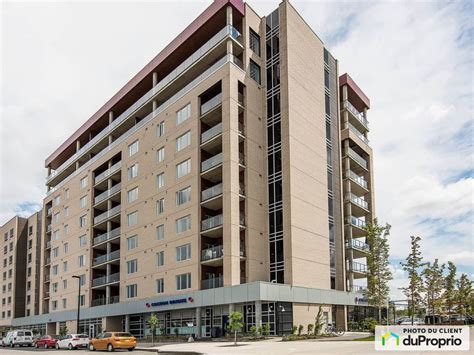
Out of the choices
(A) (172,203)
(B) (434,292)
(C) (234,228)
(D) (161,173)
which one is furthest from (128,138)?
(B) (434,292)

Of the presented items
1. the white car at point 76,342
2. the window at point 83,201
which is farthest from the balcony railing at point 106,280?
the white car at point 76,342

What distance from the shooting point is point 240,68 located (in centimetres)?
4616

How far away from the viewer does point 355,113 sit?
6150 centimetres

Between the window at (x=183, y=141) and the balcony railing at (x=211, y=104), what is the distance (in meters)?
2.64

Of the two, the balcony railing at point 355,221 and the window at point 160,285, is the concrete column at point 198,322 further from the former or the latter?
the balcony railing at point 355,221

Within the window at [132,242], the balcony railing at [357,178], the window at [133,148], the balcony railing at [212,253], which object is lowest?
the balcony railing at [212,253]

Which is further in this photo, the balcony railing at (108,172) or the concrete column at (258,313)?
the balcony railing at (108,172)

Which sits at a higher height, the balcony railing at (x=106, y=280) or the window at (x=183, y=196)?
the window at (x=183, y=196)

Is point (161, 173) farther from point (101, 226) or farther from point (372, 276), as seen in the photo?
point (372, 276)

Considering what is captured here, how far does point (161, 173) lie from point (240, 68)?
13.1m

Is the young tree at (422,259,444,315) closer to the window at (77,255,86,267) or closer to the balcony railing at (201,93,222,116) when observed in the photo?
the balcony railing at (201,93,222,116)

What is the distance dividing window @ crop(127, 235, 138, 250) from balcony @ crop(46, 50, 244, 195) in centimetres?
1169

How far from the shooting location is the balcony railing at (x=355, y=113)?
194 ft

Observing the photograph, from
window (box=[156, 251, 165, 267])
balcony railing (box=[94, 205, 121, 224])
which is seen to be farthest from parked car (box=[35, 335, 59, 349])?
balcony railing (box=[94, 205, 121, 224])
